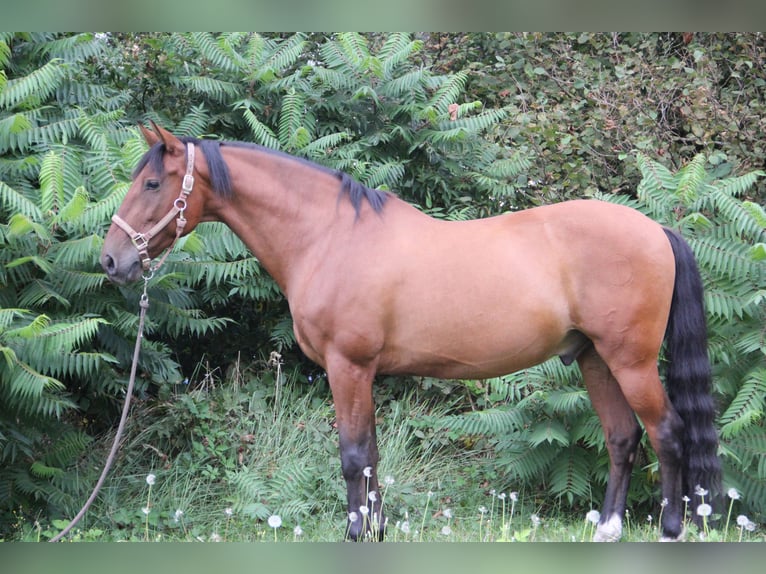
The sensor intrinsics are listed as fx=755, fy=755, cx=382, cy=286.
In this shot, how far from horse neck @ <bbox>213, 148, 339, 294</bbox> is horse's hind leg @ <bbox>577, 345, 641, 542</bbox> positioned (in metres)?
1.86

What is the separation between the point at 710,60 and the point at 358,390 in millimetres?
6431

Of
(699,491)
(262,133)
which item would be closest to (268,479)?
(262,133)

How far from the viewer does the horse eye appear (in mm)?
4246

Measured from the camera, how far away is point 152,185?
4262 mm

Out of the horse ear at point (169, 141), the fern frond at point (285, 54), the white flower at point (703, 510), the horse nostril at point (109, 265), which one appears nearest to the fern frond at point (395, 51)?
the fern frond at point (285, 54)

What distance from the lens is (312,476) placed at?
20.0ft

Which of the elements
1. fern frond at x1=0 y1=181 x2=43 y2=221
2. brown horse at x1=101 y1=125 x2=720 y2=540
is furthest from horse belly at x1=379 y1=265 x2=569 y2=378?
fern frond at x1=0 y1=181 x2=43 y2=221

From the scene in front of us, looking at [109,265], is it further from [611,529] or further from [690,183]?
[690,183]

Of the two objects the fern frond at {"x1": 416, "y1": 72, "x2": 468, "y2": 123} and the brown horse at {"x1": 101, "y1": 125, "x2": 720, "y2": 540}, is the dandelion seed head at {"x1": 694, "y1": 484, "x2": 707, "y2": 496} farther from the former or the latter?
the fern frond at {"x1": 416, "y1": 72, "x2": 468, "y2": 123}

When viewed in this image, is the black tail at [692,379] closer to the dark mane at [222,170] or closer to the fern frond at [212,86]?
the dark mane at [222,170]

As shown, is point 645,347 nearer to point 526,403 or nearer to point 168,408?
point 526,403

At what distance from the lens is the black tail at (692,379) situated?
4.45 meters

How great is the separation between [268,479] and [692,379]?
3.36 meters
